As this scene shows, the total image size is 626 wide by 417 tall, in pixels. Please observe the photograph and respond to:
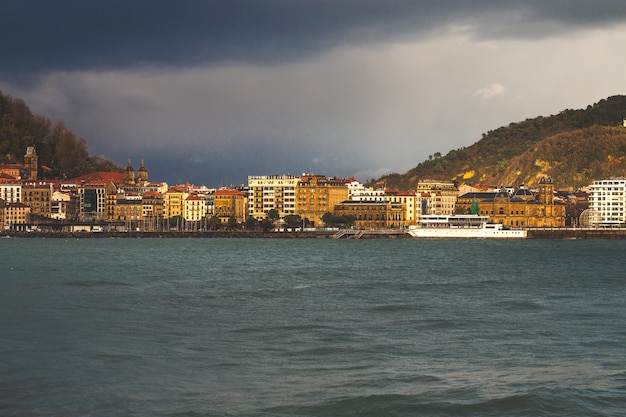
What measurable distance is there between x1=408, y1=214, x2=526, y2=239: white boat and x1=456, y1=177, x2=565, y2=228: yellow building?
537cm

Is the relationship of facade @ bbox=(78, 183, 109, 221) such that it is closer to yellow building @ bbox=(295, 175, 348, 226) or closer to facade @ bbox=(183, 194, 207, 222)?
facade @ bbox=(183, 194, 207, 222)

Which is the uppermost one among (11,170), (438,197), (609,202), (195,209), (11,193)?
(11,170)

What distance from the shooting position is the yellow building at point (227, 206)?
417ft

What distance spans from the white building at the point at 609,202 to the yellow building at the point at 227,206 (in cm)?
4438

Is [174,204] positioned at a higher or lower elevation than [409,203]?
lower

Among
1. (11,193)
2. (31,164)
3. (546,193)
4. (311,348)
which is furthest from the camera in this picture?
(31,164)

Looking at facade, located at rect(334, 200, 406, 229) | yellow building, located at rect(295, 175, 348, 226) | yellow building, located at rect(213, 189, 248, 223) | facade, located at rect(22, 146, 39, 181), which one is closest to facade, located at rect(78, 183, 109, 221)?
facade, located at rect(22, 146, 39, 181)

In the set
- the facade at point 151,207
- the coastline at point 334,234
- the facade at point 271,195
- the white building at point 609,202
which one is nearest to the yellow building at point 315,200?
the facade at point 271,195

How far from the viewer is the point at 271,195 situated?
12569 cm

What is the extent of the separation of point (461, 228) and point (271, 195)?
84.4ft

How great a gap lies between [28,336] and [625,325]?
45.7ft

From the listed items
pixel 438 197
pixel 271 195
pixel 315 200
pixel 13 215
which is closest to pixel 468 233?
pixel 438 197

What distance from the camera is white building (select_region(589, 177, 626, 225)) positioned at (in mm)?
124438

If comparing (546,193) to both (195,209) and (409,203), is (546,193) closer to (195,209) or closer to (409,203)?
(409,203)
